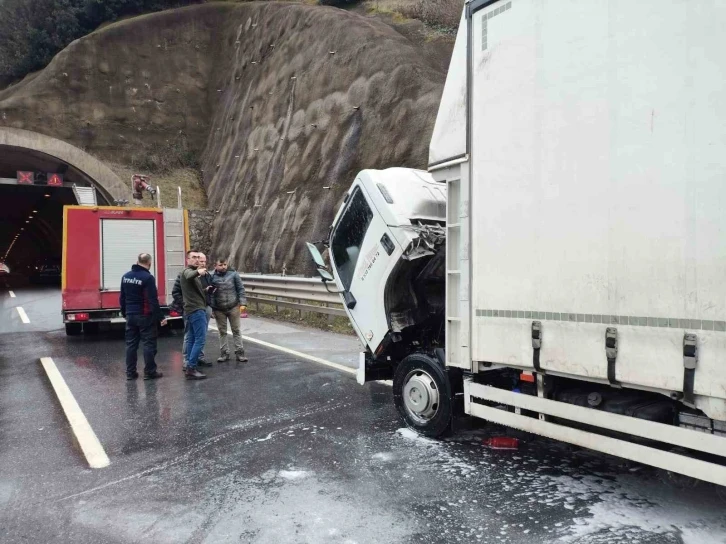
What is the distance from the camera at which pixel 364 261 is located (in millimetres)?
5246

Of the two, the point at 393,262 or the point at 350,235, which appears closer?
the point at 393,262

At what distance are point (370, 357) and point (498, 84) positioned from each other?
9.50 feet

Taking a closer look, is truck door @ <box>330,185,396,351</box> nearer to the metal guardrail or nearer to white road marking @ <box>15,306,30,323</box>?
the metal guardrail

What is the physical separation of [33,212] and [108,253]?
35.6 m

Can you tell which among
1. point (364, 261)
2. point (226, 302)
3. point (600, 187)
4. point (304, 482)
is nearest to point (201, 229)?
point (226, 302)

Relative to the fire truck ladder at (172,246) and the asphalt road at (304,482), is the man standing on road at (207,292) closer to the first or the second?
the asphalt road at (304,482)

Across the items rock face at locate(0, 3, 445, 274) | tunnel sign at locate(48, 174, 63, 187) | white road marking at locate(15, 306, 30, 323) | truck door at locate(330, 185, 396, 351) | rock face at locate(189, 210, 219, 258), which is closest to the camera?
truck door at locate(330, 185, 396, 351)

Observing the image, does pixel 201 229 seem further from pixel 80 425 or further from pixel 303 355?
pixel 80 425

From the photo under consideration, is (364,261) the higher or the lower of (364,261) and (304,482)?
the higher

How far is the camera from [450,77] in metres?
4.40

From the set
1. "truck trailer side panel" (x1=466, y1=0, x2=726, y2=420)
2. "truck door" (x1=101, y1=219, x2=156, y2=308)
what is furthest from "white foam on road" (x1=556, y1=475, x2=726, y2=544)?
"truck door" (x1=101, y1=219, x2=156, y2=308)

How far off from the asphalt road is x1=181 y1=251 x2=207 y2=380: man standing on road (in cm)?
116

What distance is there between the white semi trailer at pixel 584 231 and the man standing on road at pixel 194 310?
380 centimetres

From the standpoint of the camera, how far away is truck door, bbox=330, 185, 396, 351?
5012 mm
